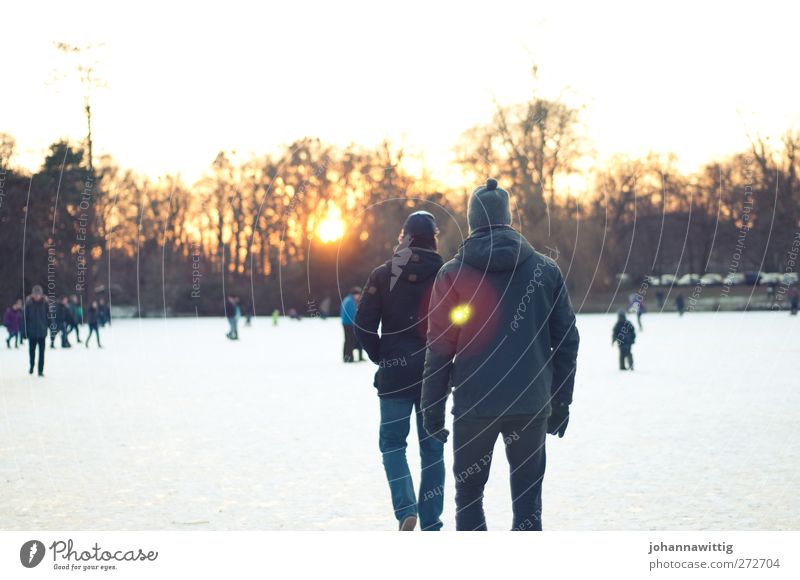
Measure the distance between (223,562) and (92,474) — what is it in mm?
2720

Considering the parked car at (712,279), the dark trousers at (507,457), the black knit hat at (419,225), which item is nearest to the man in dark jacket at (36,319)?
the black knit hat at (419,225)

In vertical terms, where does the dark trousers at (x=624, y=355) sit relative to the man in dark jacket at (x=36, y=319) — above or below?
below

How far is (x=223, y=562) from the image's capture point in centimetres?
555

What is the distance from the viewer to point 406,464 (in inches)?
222

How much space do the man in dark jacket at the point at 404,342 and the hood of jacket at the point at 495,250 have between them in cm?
94

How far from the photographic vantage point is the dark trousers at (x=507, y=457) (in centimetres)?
464

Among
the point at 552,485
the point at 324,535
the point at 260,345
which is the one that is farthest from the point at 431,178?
Result: the point at 260,345

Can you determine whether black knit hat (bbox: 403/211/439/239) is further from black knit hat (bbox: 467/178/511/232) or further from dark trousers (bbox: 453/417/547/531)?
dark trousers (bbox: 453/417/547/531)

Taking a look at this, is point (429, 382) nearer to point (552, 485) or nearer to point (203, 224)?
point (552, 485)

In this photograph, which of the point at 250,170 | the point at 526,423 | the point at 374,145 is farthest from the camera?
the point at 250,170

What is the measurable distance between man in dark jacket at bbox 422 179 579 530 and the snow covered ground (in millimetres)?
1451

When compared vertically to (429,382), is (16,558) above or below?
below

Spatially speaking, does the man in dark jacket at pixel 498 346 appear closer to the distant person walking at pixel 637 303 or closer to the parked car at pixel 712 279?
the distant person walking at pixel 637 303

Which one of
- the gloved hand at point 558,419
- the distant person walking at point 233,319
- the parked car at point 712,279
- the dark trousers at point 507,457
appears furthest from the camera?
the parked car at point 712,279
